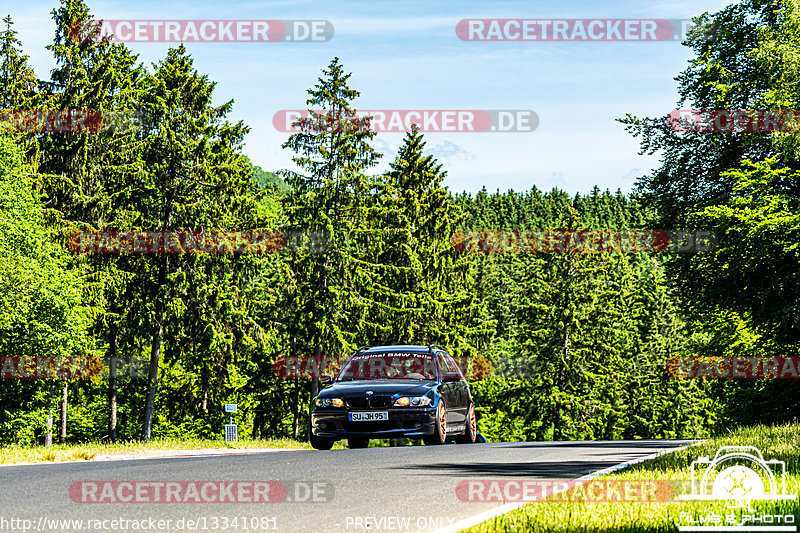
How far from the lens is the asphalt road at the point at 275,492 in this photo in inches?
297

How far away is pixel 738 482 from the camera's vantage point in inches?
362

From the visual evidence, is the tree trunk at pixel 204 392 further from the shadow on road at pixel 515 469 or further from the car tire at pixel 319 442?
the shadow on road at pixel 515 469

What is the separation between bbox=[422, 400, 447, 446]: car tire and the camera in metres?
16.3

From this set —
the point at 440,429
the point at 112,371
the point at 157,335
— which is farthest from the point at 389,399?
the point at 112,371

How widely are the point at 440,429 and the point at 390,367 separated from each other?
145 centimetres

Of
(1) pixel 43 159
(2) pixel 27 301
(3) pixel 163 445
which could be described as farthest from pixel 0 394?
(3) pixel 163 445

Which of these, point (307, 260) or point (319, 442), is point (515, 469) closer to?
point (319, 442)

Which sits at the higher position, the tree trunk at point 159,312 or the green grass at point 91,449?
the tree trunk at point 159,312

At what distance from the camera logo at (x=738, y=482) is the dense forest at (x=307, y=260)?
33.8 ft

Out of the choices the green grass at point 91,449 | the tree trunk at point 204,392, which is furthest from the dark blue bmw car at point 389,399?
the tree trunk at point 204,392

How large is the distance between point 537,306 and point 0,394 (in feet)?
99.4

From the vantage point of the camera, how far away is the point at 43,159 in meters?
38.3

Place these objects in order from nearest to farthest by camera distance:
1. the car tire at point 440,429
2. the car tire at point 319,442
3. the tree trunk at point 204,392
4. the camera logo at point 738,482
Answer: the camera logo at point 738,482 → the car tire at point 319,442 → the car tire at point 440,429 → the tree trunk at point 204,392

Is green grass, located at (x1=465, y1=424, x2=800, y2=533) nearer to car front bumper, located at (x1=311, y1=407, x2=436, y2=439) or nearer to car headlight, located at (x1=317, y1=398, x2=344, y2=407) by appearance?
car front bumper, located at (x1=311, y1=407, x2=436, y2=439)
